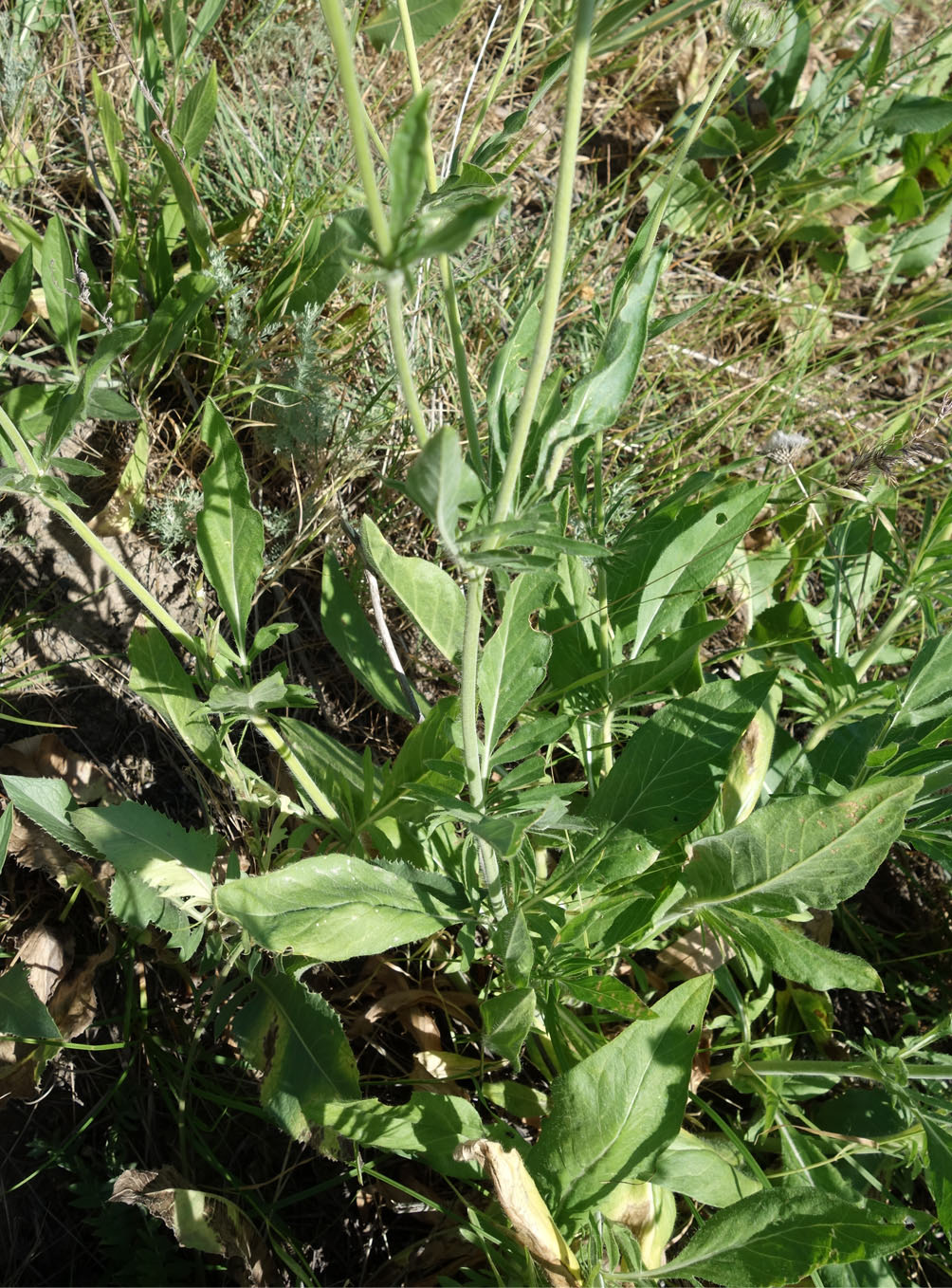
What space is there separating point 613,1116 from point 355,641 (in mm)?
956

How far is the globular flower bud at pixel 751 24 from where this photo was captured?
1348mm

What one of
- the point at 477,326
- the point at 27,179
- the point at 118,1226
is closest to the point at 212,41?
the point at 27,179

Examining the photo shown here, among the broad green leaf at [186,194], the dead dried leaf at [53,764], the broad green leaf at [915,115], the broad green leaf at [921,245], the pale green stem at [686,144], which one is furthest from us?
the broad green leaf at [921,245]

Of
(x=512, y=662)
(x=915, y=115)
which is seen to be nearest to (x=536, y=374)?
(x=512, y=662)

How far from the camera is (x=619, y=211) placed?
264 centimetres

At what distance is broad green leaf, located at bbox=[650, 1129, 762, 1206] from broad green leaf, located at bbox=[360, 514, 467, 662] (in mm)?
874

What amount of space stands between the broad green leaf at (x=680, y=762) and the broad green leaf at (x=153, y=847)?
675 mm

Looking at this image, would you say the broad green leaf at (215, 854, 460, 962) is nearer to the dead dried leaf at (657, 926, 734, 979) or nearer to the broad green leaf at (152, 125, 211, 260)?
the dead dried leaf at (657, 926, 734, 979)

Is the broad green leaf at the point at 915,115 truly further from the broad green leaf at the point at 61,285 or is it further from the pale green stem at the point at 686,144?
the broad green leaf at the point at 61,285

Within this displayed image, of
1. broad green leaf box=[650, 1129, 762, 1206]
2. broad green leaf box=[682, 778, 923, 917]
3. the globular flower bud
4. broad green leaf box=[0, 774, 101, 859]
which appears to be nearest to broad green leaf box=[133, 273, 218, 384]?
broad green leaf box=[0, 774, 101, 859]

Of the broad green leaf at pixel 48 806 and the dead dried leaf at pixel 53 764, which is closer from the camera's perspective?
the broad green leaf at pixel 48 806

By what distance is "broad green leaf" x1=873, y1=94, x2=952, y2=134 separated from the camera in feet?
9.34

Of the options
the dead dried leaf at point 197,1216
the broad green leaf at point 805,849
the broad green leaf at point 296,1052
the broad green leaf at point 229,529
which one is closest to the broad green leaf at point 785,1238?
the broad green leaf at point 805,849

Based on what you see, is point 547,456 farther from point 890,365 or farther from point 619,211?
point 890,365
